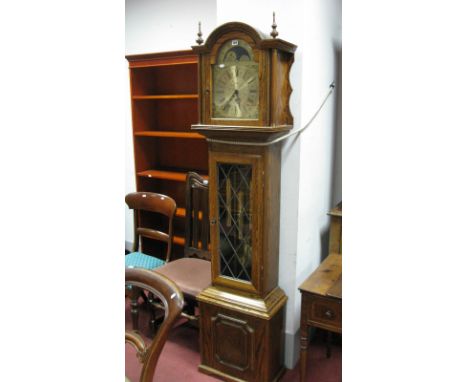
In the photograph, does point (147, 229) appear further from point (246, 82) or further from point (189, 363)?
point (246, 82)

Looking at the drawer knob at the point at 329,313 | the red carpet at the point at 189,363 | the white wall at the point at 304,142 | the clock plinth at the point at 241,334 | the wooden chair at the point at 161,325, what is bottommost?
the red carpet at the point at 189,363

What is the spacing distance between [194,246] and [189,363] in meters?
0.61

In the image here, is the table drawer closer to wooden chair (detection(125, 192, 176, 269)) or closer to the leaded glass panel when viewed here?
the leaded glass panel

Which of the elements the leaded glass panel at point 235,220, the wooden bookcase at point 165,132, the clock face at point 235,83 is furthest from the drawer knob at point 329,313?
the wooden bookcase at point 165,132

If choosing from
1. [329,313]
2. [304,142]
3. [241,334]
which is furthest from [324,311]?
[304,142]

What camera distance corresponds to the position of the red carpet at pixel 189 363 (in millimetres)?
1812

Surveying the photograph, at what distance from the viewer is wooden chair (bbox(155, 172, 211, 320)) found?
2.02m

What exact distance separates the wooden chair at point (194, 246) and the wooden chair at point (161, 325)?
76cm

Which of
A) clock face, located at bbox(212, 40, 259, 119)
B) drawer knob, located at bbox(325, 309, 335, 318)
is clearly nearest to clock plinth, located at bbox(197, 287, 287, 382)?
drawer knob, located at bbox(325, 309, 335, 318)

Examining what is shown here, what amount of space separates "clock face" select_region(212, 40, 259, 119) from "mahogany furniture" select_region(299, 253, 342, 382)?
695mm

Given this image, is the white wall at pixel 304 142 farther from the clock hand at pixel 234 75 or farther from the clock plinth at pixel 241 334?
the clock hand at pixel 234 75
